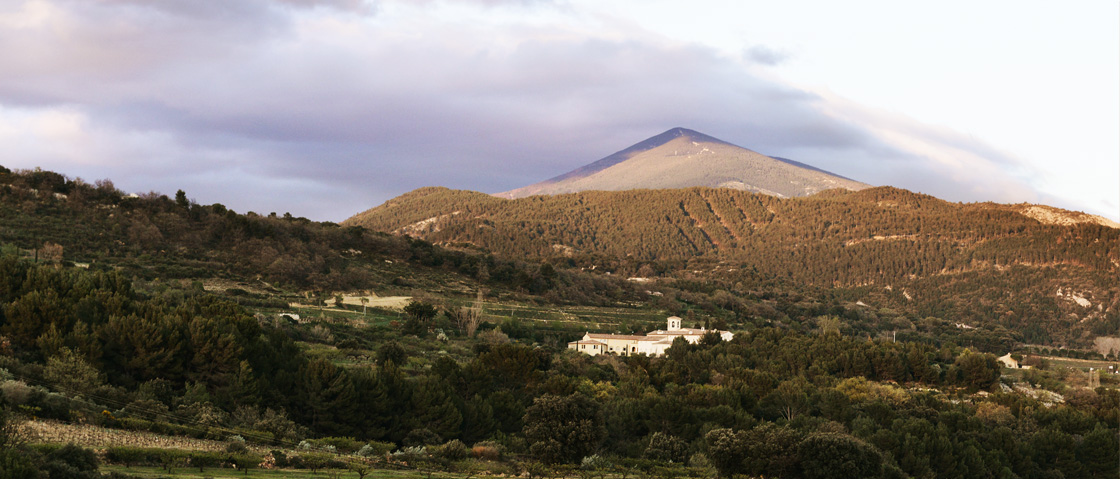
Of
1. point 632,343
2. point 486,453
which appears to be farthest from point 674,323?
point 486,453

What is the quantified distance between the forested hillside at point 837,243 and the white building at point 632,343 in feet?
169

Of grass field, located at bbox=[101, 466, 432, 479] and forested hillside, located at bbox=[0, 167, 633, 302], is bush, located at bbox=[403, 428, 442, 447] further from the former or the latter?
forested hillside, located at bbox=[0, 167, 633, 302]

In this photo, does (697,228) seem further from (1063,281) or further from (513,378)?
(513,378)

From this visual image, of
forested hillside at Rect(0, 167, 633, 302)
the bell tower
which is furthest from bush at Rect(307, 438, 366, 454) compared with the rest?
the bell tower

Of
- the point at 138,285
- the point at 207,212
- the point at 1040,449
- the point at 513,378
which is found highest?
the point at 207,212

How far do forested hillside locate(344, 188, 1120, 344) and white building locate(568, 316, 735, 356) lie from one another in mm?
51628

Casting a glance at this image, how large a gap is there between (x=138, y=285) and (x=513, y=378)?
21.2 metres

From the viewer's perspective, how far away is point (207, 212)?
6272 centimetres

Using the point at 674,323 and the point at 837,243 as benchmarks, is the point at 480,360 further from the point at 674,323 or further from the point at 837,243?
the point at 837,243

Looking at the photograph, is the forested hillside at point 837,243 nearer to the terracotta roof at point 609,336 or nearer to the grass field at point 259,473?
the terracotta roof at point 609,336

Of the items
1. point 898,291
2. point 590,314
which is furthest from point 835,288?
point 590,314

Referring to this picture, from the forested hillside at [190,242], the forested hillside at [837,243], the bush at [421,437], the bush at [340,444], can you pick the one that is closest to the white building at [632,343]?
the forested hillside at [190,242]

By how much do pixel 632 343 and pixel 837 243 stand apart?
92.1 meters

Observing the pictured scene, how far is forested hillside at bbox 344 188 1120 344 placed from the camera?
106562mm
